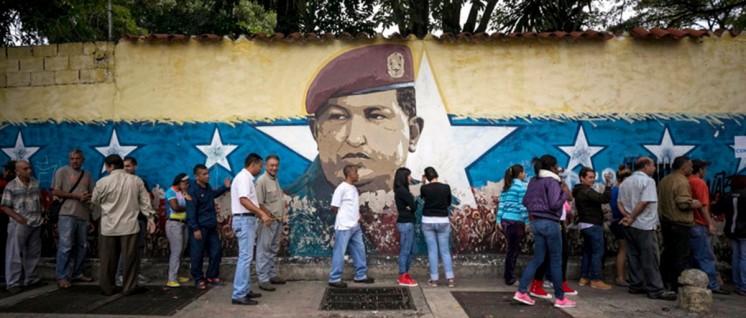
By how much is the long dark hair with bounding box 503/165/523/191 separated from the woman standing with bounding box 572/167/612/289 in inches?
32.6

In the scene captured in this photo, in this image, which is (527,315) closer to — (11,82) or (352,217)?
(352,217)

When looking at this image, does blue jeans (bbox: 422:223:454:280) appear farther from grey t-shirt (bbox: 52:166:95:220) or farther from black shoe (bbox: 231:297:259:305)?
grey t-shirt (bbox: 52:166:95:220)

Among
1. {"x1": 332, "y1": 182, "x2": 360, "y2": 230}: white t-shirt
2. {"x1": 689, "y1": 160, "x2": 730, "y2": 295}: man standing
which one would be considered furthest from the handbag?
{"x1": 689, "y1": 160, "x2": 730, "y2": 295}: man standing

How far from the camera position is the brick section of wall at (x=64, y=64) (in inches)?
310

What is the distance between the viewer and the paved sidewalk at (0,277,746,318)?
580 cm

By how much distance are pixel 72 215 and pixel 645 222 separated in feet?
24.7

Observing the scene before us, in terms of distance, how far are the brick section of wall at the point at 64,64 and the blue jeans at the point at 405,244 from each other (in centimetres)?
494

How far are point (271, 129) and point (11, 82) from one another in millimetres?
4113

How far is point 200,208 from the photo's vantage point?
693cm

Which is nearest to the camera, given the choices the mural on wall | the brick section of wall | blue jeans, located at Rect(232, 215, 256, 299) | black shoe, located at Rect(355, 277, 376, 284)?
blue jeans, located at Rect(232, 215, 256, 299)

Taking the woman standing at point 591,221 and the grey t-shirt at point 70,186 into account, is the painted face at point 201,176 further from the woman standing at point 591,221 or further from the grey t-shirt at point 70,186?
the woman standing at point 591,221

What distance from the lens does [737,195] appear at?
6.90 m

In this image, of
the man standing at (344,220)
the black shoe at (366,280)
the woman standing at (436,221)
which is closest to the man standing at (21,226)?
the man standing at (344,220)

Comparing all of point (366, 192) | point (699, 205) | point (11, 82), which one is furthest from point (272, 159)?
point (699, 205)
